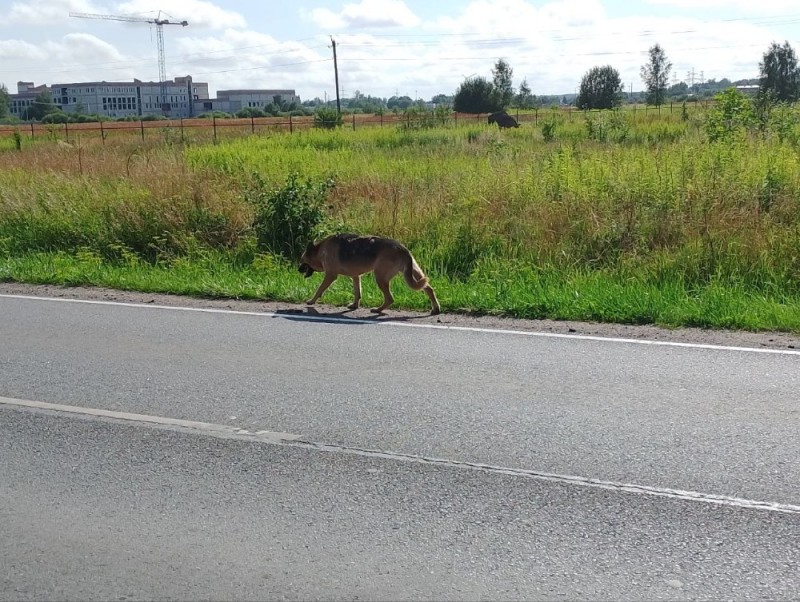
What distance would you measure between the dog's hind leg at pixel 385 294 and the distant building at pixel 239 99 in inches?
5588

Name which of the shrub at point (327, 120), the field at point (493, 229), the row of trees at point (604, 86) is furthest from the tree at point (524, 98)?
the field at point (493, 229)

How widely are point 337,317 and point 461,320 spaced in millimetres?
1305

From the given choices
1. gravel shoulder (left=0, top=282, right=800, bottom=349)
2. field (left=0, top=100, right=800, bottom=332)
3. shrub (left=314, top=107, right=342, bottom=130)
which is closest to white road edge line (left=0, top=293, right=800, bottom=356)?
gravel shoulder (left=0, top=282, right=800, bottom=349)

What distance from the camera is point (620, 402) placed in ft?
20.2

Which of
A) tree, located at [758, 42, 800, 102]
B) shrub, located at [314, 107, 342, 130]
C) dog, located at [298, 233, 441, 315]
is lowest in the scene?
dog, located at [298, 233, 441, 315]

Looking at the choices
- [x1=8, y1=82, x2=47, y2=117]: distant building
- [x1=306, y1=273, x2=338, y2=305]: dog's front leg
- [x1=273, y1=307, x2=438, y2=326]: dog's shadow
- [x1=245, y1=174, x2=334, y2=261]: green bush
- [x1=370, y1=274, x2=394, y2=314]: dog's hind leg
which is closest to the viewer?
[x1=273, y1=307, x2=438, y2=326]: dog's shadow

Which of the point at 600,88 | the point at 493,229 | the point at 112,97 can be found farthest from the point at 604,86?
the point at 112,97

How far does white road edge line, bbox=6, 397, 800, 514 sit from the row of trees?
5929cm

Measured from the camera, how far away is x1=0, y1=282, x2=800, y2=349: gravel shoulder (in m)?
7.98

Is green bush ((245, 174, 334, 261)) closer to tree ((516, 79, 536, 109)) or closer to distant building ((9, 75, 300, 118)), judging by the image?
tree ((516, 79, 536, 109))

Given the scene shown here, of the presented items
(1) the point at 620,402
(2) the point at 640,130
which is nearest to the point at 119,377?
(1) the point at 620,402

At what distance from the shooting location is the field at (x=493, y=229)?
9.81m

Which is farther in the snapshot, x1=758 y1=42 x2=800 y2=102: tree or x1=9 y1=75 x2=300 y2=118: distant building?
x1=9 y1=75 x2=300 y2=118: distant building

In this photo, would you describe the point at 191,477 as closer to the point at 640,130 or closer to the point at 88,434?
the point at 88,434
